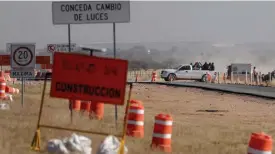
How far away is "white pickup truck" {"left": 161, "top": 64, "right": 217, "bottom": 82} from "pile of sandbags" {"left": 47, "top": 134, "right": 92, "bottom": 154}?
156 feet

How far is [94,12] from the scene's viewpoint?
612 inches

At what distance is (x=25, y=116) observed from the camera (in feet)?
56.5

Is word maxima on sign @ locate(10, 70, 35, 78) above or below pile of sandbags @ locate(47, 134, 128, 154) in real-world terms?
above

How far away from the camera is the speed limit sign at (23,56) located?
1942cm

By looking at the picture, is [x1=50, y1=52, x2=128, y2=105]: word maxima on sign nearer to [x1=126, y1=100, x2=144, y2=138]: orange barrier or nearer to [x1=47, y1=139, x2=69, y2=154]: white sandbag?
[x1=47, y1=139, x2=69, y2=154]: white sandbag

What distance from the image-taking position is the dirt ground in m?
13.0

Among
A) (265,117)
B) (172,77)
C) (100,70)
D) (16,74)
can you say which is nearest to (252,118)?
(265,117)

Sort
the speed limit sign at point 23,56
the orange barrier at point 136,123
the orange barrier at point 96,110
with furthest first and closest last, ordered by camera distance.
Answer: the speed limit sign at point 23,56 < the orange barrier at point 96,110 < the orange barrier at point 136,123

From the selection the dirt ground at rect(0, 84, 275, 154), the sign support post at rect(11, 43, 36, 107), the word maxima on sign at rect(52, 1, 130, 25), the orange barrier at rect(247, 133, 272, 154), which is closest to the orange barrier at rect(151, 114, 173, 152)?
the dirt ground at rect(0, 84, 275, 154)

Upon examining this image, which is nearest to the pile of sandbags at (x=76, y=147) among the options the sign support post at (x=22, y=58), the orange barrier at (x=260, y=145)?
the orange barrier at (x=260, y=145)

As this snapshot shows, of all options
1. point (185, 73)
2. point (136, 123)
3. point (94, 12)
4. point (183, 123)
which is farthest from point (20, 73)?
point (185, 73)

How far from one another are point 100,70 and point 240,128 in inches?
442

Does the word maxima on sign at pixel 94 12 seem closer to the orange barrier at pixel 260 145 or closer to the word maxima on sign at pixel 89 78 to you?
the word maxima on sign at pixel 89 78

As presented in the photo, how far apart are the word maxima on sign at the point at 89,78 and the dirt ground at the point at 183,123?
129cm
